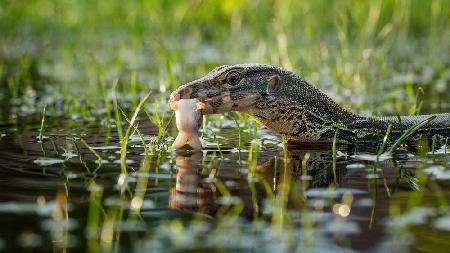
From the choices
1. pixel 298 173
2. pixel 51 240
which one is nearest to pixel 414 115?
pixel 298 173

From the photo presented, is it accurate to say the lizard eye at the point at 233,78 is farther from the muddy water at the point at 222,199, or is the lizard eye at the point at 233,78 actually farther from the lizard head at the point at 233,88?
the muddy water at the point at 222,199

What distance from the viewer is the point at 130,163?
6656 millimetres

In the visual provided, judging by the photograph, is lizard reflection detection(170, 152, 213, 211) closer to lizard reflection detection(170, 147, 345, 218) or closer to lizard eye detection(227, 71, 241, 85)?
lizard reflection detection(170, 147, 345, 218)

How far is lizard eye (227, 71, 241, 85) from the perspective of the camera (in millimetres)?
7516

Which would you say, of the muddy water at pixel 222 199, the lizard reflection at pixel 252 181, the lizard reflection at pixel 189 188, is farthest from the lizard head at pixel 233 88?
the lizard reflection at pixel 189 188

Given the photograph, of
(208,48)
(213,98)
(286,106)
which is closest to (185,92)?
(213,98)

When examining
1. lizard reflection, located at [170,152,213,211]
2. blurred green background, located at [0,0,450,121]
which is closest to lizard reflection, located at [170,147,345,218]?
lizard reflection, located at [170,152,213,211]

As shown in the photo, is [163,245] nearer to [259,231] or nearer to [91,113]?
[259,231]

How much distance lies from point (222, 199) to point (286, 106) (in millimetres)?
2481

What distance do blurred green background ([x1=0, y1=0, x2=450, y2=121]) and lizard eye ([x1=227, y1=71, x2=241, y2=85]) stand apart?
2.07 metres

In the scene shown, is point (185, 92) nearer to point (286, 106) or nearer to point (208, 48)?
point (286, 106)

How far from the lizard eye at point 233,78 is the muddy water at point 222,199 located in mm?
519

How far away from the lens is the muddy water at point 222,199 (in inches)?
177

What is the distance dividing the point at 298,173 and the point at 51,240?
2.22 metres
